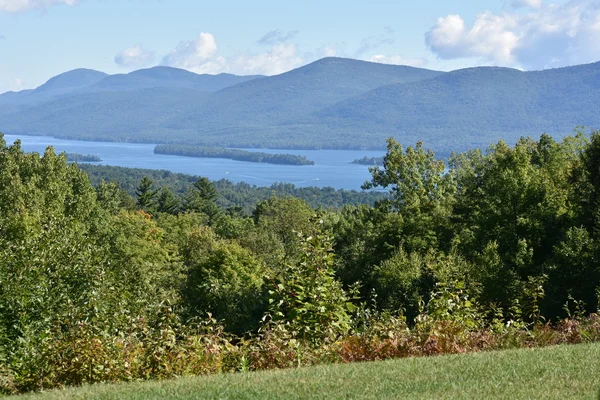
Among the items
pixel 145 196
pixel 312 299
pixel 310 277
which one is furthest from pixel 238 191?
pixel 312 299

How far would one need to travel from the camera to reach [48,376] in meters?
8.63

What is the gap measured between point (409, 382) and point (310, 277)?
3081 millimetres

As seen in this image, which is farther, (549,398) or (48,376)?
(48,376)

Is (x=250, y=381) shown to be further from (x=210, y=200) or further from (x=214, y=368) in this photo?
(x=210, y=200)

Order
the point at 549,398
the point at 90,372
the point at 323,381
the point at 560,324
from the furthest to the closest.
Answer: the point at 560,324, the point at 90,372, the point at 323,381, the point at 549,398

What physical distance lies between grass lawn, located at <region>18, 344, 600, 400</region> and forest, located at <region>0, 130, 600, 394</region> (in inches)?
37.8

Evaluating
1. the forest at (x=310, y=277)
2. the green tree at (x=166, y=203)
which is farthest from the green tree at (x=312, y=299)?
the green tree at (x=166, y=203)

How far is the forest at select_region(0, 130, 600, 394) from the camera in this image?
930cm

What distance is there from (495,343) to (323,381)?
11.3ft

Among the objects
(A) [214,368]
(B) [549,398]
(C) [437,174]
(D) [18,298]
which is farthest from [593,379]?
(C) [437,174]

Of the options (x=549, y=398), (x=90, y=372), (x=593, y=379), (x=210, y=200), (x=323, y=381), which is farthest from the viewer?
(x=210, y=200)

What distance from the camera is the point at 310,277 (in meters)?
10.2

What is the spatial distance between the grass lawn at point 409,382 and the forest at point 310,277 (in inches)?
Result: 37.8

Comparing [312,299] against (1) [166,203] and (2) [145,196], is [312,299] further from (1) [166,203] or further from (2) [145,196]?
(1) [166,203]
